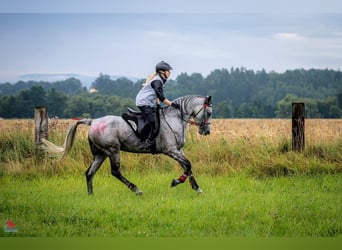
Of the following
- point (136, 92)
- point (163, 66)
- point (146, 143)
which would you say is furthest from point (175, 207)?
point (136, 92)

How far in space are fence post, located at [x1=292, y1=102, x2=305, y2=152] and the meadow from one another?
17 cm

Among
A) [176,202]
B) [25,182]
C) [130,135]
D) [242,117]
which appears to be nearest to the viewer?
[176,202]

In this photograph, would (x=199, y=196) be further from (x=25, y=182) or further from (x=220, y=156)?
(x=25, y=182)

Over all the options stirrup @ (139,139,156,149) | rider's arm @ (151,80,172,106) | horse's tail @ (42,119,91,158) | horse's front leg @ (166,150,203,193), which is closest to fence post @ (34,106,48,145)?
horse's tail @ (42,119,91,158)

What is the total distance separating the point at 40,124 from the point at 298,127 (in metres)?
5.88

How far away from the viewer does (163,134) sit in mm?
9164

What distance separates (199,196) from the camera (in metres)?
9.02

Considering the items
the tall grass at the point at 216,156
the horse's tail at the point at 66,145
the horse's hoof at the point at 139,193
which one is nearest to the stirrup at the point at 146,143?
the horse's hoof at the point at 139,193

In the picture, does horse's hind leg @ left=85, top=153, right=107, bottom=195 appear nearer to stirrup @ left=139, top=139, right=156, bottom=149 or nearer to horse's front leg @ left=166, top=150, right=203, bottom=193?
stirrup @ left=139, top=139, right=156, bottom=149

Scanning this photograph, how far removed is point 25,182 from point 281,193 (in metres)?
4.99

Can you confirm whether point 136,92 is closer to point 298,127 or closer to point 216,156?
point 216,156

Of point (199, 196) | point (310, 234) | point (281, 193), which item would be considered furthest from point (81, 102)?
point (310, 234)

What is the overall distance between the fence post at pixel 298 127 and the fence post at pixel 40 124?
567 cm

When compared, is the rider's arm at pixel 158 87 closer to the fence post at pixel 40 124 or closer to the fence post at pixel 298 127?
the fence post at pixel 298 127
